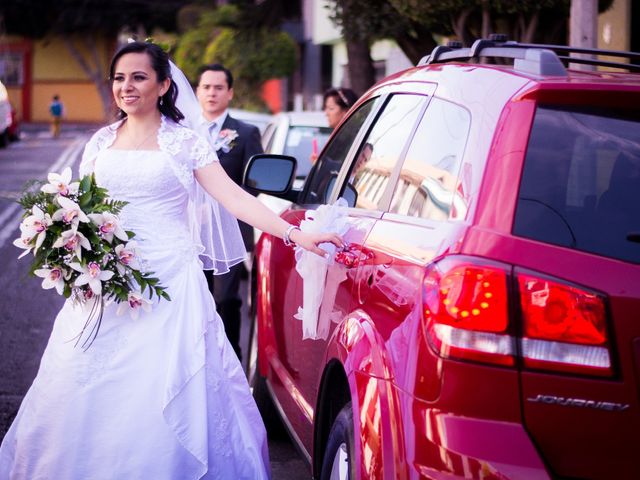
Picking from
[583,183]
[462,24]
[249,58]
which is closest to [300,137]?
[462,24]

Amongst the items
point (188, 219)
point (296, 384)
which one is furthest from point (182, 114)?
point (296, 384)

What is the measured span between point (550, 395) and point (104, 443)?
7.69ft

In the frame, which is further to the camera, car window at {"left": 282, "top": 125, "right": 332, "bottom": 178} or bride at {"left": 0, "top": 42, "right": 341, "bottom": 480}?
car window at {"left": 282, "top": 125, "right": 332, "bottom": 178}

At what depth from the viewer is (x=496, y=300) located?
8.79 ft

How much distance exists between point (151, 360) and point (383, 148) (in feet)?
4.41

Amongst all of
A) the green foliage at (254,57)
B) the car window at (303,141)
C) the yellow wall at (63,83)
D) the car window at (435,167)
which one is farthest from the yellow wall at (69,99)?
the car window at (435,167)

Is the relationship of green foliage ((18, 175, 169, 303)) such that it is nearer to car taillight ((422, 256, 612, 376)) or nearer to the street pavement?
the street pavement

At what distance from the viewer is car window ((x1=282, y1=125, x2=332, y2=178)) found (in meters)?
10.1

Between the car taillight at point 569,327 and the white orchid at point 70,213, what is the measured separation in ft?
7.26

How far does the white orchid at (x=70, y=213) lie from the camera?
4.30m

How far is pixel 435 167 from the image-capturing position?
3.31m

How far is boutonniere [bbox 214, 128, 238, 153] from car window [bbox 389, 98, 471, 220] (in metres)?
3.54

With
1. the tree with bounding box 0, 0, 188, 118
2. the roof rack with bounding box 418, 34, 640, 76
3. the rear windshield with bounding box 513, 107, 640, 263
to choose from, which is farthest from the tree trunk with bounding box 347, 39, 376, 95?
the tree with bounding box 0, 0, 188, 118

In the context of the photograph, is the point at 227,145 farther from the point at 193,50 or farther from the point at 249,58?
the point at 193,50
